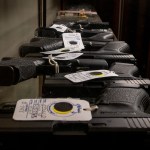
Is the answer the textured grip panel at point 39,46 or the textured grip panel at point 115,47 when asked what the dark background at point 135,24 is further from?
the textured grip panel at point 39,46

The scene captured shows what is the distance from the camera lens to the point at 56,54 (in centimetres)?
109

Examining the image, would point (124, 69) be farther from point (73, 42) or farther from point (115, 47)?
point (73, 42)

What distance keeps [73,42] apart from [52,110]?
2.24 ft

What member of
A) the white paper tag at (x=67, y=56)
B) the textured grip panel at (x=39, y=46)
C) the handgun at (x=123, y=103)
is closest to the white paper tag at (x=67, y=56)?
the white paper tag at (x=67, y=56)

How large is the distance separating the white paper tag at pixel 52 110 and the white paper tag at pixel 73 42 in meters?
0.56

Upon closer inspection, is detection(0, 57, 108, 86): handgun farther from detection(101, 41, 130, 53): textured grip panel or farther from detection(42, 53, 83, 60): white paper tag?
detection(101, 41, 130, 53): textured grip panel

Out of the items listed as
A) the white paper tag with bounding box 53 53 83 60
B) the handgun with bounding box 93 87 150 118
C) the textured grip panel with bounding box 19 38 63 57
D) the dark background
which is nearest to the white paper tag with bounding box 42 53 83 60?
the white paper tag with bounding box 53 53 83 60

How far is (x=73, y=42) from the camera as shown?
1271 millimetres

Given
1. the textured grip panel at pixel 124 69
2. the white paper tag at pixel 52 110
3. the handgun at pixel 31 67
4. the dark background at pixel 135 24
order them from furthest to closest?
the dark background at pixel 135 24
the textured grip panel at pixel 124 69
the handgun at pixel 31 67
the white paper tag at pixel 52 110

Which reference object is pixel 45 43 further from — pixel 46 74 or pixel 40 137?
pixel 40 137

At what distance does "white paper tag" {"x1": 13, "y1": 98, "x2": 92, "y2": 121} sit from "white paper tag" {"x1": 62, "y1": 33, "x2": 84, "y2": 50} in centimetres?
56

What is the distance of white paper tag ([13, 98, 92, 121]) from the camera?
588 millimetres

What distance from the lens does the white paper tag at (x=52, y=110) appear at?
0.59m

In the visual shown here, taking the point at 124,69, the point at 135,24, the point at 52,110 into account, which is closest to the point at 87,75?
the point at 124,69
